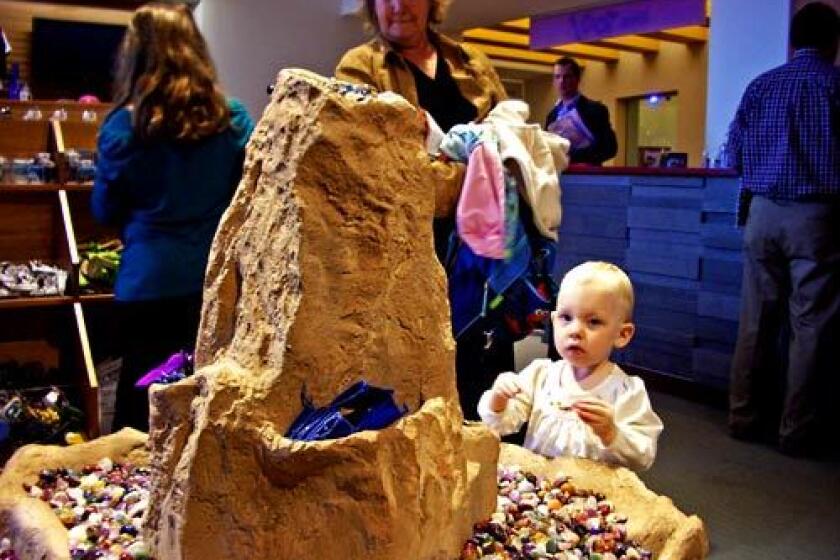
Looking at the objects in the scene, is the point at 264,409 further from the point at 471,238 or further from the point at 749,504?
the point at 749,504

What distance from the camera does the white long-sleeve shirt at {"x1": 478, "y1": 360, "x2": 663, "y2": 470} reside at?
1.87 m

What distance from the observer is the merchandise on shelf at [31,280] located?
11.6 feet

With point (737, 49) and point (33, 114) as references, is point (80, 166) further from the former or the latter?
A: point (737, 49)

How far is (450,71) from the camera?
2451 mm

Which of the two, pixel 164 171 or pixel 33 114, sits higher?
pixel 33 114

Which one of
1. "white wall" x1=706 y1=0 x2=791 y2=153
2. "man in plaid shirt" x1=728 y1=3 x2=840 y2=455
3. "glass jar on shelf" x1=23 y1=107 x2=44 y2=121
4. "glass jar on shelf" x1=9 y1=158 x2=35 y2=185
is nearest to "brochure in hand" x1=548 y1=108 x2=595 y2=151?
"white wall" x1=706 y1=0 x2=791 y2=153

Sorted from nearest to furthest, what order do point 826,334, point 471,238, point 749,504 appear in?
1. point 471,238
2. point 749,504
3. point 826,334

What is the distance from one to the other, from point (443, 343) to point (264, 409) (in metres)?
0.37

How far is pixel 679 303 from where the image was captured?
4848mm

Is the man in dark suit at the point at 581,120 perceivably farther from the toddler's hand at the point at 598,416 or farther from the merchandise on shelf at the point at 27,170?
the toddler's hand at the point at 598,416

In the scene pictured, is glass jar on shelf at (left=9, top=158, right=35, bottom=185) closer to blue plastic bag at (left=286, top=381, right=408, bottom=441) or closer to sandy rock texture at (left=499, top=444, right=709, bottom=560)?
sandy rock texture at (left=499, top=444, right=709, bottom=560)

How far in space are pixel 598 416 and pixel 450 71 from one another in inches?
42.3

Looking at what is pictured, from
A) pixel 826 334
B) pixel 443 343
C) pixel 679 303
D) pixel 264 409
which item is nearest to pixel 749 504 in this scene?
pixel 826 334

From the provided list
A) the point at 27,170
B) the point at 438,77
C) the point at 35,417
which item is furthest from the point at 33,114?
the point at 438,77
